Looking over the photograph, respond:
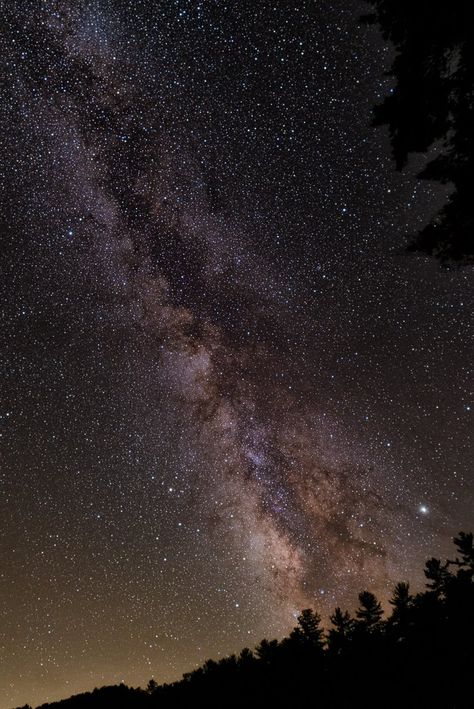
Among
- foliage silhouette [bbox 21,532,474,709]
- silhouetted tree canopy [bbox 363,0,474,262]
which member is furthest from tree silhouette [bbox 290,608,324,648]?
silhouetted tree canopy [bbox 363,0,474,262]

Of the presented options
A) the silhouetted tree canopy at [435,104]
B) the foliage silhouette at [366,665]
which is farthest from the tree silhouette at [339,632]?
the silhouetted tree canopy at [435,104]

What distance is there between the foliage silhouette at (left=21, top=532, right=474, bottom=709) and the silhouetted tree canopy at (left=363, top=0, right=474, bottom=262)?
15.9 feet

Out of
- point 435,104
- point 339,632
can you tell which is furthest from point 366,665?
point 435,104

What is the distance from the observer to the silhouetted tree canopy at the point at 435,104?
17.0 feet

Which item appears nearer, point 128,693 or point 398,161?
point 398,161

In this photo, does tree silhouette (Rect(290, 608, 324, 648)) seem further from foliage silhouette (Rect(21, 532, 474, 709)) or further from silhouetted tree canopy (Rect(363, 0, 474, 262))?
silhouetted tree canopy (Rect(363, 0, 474, 262))

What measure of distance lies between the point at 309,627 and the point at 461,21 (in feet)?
34.0

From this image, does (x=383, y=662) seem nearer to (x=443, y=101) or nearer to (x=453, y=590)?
(x=453, y=590)

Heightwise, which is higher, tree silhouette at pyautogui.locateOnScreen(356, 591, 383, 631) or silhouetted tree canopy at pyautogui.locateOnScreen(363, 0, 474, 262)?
silhouetted tree canopy at pyautogui.locateOnScreen(363, 0, 474, 262)

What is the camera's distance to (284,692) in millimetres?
6496

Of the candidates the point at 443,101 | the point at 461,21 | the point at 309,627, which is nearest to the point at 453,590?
the point at 309,627

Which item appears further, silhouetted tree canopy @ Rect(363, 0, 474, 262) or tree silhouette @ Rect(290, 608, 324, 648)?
tree silhouette @ Rect(290, 608, 324, 648)

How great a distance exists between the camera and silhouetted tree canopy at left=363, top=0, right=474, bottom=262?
5.17 m

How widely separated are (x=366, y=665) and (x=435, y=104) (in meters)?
7.64
